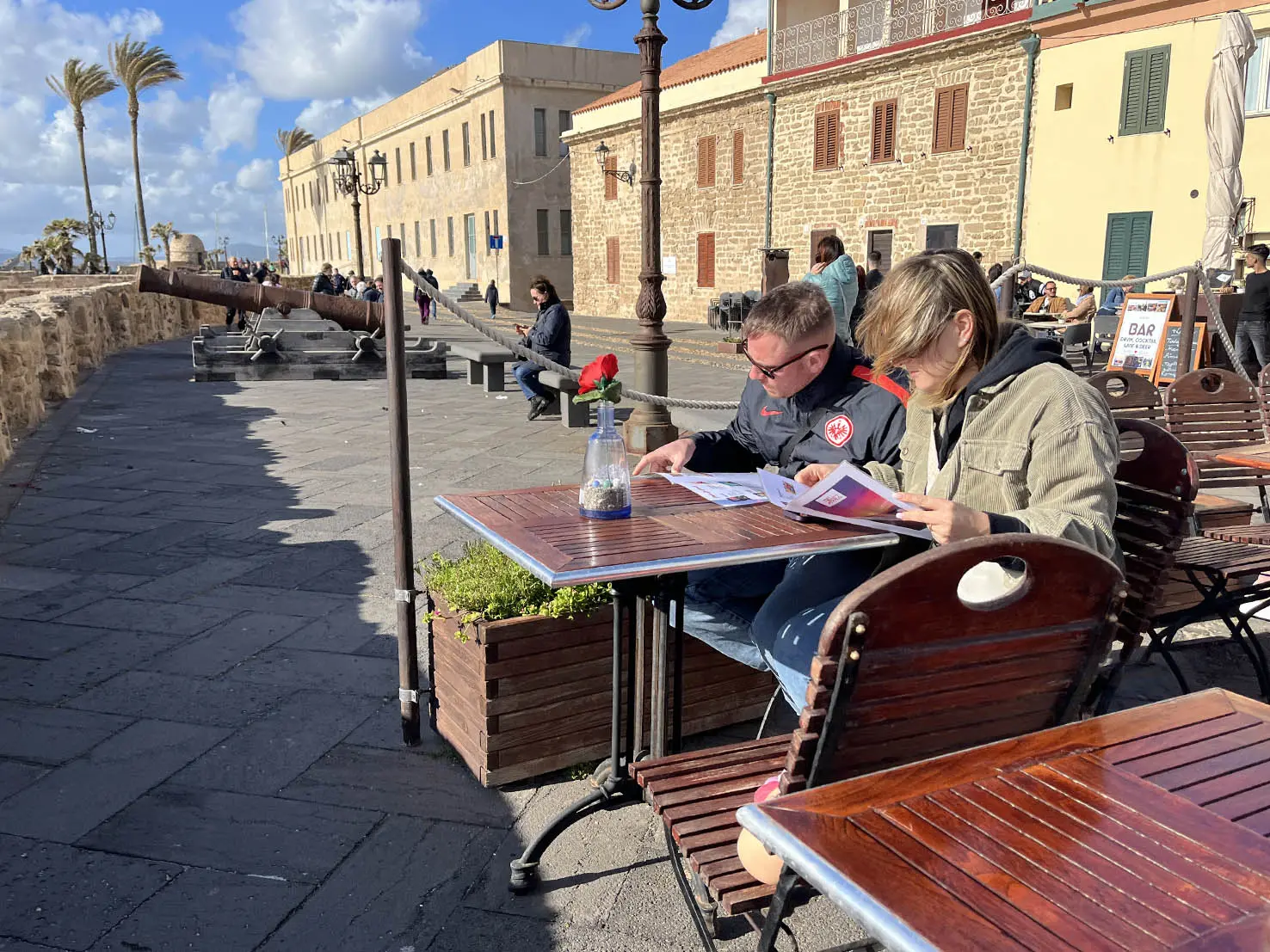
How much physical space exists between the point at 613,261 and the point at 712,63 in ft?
21.1

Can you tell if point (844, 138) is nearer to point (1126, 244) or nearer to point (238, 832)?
point (1126, 244)

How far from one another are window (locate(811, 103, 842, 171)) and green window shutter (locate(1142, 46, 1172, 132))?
6453 mm

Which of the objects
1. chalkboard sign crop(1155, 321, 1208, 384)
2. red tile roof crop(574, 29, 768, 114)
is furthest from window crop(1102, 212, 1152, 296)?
red tile roof crop(574, 29, 768, 114)

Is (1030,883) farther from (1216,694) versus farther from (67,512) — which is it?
(67,512)

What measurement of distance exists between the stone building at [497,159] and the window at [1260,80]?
77.9ft

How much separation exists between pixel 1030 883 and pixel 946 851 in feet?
0.28

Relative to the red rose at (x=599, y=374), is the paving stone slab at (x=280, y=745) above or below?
below

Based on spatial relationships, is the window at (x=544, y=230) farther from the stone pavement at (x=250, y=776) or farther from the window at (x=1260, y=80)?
the stone pavement at (x=250, y=776)

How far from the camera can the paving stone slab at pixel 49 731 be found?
2.72 metres

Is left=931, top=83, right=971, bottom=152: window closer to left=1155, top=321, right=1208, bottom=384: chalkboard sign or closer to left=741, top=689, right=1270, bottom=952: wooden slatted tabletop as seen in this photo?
left=1155, top=321, right=1208, bottom=384: chalkboard sign

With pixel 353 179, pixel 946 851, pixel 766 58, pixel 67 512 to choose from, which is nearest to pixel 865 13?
pixel 766 58

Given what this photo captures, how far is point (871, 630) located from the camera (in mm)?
1213

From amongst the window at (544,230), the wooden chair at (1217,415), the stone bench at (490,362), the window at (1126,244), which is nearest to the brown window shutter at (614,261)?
the window at (544,230)

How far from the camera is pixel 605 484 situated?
2150mm
